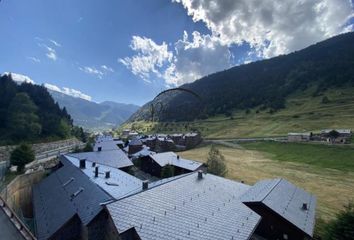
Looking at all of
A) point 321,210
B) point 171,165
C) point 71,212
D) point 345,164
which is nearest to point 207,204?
point 71,212

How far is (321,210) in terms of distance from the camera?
1671 inches

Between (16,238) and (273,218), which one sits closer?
(16,238)

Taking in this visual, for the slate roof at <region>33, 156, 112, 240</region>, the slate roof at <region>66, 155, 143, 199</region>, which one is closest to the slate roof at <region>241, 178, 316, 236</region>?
the slate roof at <region>66, 155, 143, 199</region>

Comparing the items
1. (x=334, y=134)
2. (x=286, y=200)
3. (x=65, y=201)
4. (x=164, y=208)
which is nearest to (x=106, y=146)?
(x=65, y=201)

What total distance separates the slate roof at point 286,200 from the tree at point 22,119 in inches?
2557

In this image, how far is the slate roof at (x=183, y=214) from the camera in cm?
2094

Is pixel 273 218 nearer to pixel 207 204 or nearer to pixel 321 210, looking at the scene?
pixel 207 204

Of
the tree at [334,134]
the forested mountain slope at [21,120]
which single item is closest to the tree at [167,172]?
the forested mountain slope at [21,120]

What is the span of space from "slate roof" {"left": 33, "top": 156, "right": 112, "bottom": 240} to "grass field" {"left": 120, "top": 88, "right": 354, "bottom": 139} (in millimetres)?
102085

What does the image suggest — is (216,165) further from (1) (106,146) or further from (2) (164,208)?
(1) (106,146)

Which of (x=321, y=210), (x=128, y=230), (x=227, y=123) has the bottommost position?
(x=321, y=210)

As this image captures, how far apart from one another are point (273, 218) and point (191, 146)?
90.3 meters

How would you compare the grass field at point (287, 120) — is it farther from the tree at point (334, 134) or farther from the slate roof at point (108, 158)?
the slate roof at point (108, 158)

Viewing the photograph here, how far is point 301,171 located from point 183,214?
57047 millimetres
